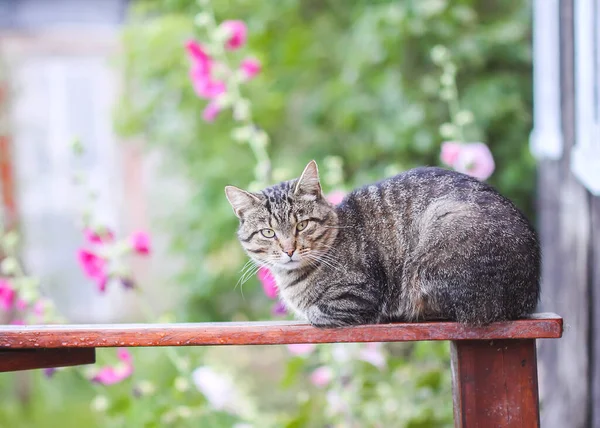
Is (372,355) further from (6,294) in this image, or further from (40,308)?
(6,294)

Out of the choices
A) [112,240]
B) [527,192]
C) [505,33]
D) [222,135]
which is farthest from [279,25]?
[112,240]

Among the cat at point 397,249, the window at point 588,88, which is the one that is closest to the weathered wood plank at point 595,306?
the window at point 588,88

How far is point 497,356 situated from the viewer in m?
1.74

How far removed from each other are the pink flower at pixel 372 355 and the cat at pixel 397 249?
1.03 m

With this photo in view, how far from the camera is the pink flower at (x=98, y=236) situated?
9.14ft

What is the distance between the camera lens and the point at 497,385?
5.65 feet

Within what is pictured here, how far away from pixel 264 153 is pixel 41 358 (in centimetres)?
145

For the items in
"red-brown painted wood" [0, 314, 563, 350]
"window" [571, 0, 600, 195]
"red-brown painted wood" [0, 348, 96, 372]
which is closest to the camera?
"red-brown painted wood" [0, 314, 563, 350]

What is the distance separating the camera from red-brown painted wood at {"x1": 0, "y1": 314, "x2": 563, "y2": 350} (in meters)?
1.71

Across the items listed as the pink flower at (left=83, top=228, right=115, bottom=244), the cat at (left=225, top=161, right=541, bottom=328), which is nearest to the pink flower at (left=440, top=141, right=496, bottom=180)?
the cat at (left=225, top=161, right=541, bottom=328)

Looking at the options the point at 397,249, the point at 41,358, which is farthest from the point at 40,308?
the point at 397,249

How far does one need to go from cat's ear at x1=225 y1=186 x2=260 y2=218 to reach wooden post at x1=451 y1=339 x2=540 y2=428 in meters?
0.78

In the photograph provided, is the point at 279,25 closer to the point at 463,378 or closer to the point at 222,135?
the point at 222,135

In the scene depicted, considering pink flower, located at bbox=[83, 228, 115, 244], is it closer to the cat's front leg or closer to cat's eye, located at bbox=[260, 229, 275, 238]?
cat's eye, located at bbox=[260, 229, 275, 238]
